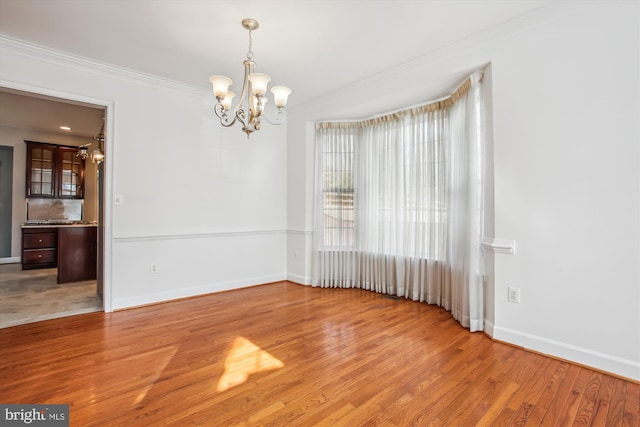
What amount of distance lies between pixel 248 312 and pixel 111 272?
5.40ft

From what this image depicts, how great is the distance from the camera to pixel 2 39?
9.37 ft

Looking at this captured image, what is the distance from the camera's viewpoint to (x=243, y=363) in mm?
2277

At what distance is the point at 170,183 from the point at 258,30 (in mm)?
2187

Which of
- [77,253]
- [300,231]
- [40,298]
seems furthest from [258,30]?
[77,253]

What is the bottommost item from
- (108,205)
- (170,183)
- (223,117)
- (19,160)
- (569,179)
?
(108,205)

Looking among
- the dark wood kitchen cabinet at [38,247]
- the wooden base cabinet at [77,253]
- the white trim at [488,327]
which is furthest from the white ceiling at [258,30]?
the dark wood kitchen cabinet at [38,247]

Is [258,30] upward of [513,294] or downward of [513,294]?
upward

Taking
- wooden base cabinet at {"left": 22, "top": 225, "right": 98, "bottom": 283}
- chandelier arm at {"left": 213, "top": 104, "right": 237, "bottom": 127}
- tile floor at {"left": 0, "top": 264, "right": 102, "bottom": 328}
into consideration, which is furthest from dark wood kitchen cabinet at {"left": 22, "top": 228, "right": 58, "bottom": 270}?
chandelier arm at {"left": 213, "top": 104, "right": 237, "bottom": 127}

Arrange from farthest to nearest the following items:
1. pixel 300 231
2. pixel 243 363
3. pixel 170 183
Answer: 1. pixel 300 231
2. pixel 170 183
3. pixel 243 363

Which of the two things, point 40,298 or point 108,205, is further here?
point 40,298

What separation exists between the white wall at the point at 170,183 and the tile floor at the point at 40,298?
23.1 inches

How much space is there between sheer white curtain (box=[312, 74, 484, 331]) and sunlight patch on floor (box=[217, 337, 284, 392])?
195 centimetres

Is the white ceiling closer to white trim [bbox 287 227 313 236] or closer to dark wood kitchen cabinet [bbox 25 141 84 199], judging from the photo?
white trim [bbox 287 227 313 236]

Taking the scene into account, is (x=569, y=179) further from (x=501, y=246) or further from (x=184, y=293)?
(x=184, y=293)
